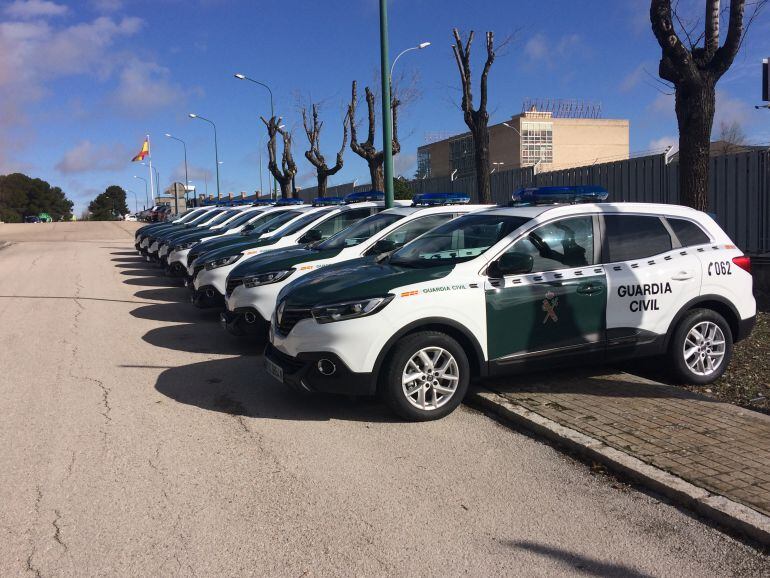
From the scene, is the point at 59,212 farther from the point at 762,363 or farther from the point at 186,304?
the point at 762,363

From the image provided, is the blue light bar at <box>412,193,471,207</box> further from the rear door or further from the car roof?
the rear door

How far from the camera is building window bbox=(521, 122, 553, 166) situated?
9994 centimetres

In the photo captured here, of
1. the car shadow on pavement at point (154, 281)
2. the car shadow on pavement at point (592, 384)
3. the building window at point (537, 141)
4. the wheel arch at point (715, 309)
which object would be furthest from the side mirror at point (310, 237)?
the building window at point (537, 141)

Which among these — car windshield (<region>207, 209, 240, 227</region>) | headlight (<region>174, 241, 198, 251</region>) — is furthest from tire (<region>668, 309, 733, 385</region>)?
car windshield (<region>207, 209, 240, 227</region>)

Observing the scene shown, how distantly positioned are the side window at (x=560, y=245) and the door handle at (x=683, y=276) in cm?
80

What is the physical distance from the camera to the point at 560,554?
3.47m

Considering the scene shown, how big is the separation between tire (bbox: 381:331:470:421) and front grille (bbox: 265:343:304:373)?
2.31ft

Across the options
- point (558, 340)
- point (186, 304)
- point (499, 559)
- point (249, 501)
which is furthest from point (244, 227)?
point (499, 559)

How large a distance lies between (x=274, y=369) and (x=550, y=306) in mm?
2310

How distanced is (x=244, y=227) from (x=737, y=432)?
11.9 meters

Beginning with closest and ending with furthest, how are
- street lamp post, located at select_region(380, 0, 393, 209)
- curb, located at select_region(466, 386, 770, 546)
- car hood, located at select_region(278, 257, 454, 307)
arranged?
curb, located at select_region(466, 386, 770, 546) → car hood, located at select_region(278, 257, 454, 307) → street lamp post, located at select_region(380, 0, 393, 209)

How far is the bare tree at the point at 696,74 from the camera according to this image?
8164mm

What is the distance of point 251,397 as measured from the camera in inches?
248

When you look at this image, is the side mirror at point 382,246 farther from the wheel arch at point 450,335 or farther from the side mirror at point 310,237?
the wheel arch at point 450,335
